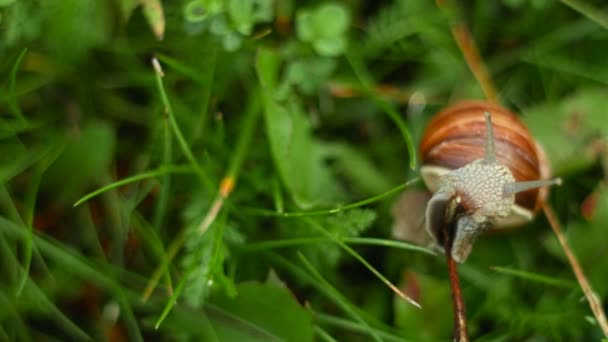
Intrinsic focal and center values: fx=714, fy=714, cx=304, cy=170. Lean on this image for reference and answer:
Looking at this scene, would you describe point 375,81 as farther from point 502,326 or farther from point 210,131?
point 502,326

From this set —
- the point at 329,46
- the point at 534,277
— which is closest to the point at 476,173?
the point at 534,277

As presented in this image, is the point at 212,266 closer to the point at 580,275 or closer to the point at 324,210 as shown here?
the point at 324,210

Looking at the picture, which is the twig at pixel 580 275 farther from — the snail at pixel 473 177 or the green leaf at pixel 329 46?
the green leaf at pixel 329 46

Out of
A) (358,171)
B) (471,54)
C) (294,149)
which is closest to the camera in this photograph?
(294,149)

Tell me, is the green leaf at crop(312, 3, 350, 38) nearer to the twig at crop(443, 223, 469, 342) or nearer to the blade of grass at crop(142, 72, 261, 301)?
the blade of grass at crop(142, 72, 261, 301)

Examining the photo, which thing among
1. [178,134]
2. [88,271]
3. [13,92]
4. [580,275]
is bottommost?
[580,275]

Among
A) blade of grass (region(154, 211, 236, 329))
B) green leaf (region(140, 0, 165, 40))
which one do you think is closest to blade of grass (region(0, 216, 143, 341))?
blade of grass (region(154, 211, 236, 329))
